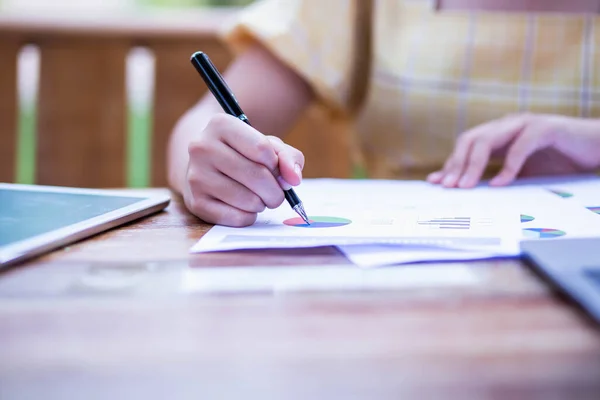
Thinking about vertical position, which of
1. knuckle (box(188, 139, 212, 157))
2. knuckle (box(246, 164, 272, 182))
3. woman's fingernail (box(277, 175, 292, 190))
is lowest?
woman's fingernail (box(277, 175, 292, 190))

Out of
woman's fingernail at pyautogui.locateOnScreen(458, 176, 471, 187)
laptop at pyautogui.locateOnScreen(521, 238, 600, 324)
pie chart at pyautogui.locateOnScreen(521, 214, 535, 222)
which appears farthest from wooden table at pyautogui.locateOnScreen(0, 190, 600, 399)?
woman's fingernail at pyautogui.locateOnScreen(458, 176, 471, 187)

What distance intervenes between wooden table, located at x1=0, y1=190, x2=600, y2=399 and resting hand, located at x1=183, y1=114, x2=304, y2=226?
0.46 feet

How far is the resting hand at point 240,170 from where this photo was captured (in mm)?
553

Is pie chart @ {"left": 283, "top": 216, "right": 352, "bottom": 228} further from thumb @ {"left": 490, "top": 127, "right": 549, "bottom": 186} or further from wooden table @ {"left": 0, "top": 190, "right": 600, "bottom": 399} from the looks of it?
thumb @ {"left": 490, "top": 127, "right": 549, "bottom": 186}

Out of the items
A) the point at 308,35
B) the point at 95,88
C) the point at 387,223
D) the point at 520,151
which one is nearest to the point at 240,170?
the point at 387,223

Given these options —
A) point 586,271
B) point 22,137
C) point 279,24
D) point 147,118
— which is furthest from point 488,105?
point 22,137

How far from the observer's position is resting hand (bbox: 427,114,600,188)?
2.51 ft

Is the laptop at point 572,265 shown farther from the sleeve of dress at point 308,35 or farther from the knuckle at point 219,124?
the sleeve of dress at point 308,35

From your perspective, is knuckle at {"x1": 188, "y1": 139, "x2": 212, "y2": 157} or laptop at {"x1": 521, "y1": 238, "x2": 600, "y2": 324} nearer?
laptop at {"x1": 521, "y1": 238, "x2": 600, "y2": 324}

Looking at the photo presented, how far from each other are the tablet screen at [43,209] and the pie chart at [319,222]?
0.17 metres

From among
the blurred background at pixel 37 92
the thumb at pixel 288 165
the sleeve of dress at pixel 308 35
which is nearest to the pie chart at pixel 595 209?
the thumb at pixel 288 165

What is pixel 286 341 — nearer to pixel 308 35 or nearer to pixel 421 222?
pixel 421 222

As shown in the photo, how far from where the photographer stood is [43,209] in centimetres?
A: 58

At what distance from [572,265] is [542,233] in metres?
0.11
